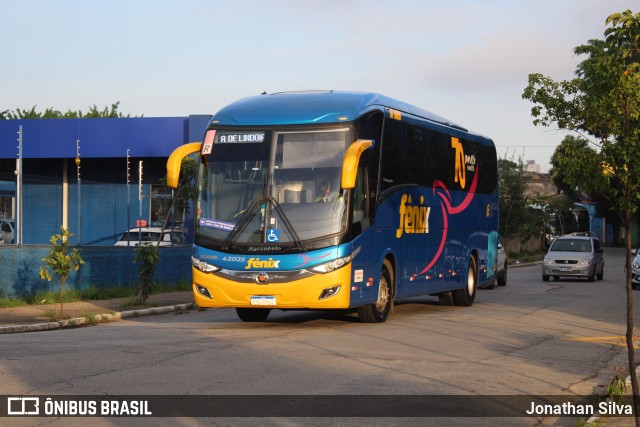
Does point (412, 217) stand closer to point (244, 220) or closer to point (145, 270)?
point (244, 220)

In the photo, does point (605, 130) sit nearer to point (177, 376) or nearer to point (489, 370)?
point (489, 370)

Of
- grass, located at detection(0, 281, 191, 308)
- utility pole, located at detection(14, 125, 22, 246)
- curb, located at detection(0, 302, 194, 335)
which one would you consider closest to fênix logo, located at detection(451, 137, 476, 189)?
curb, located at detection(0, 302, 194, 335)

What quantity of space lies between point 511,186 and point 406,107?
1526 inches

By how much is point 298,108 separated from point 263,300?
3495 millimetres

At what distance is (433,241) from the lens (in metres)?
21.3

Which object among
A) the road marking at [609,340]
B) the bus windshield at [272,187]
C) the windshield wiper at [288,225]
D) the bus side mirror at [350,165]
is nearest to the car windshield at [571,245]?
the road marking at [609,340]

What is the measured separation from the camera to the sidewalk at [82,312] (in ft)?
59.2

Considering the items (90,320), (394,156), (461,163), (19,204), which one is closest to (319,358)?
(394,156)

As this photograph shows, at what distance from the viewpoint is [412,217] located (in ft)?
65.0

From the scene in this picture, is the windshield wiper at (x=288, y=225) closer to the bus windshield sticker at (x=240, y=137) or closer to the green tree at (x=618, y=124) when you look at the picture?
the bus windshield sticker at (x=240, y=137)

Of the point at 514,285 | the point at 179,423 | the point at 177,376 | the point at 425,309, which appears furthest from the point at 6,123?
the point at 179,423

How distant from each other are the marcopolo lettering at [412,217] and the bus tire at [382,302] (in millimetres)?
858

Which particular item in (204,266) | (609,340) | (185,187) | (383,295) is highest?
(185,187)

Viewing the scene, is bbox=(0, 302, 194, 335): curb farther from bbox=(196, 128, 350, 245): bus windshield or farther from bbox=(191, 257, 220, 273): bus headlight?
bbox=(196, 128, 350, 245): bus windshield
